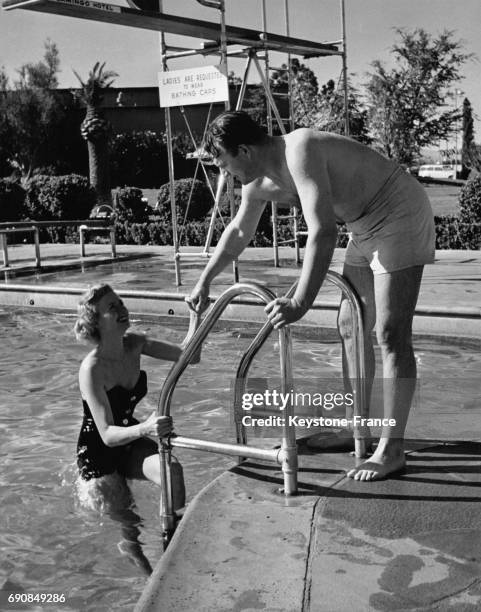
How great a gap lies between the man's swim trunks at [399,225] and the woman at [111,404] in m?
1.02

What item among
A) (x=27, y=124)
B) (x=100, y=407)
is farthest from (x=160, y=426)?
(x=27, y=124)

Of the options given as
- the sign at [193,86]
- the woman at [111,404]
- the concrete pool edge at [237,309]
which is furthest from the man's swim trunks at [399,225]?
the sign at [193,86]

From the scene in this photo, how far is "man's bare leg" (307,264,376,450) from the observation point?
3779mm

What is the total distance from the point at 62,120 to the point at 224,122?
44.7 m

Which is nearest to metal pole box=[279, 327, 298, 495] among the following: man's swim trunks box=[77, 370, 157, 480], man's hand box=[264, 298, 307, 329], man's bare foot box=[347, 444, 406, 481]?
man's hand box=[264, 298, 307, 329]

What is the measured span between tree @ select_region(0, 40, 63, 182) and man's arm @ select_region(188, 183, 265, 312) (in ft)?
141

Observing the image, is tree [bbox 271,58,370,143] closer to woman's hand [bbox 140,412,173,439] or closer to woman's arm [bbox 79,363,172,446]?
woman's arm [bbox 79,363,172,446]

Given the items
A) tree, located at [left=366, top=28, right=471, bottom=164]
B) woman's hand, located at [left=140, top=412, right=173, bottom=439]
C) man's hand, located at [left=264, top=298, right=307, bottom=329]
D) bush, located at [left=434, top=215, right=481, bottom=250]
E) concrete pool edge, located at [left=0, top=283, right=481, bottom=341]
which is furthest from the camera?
tree, located at [left=366, top=28, right=471, bottom=164]

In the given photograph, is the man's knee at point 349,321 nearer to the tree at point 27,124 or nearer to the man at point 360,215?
the man at point 360,215

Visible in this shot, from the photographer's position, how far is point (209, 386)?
6.80 m

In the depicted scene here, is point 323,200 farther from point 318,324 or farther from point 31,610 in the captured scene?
point 318,324

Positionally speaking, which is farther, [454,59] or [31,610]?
[454,59]

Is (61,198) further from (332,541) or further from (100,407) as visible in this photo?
(332,541)

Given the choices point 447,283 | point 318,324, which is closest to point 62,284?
point 318,324
